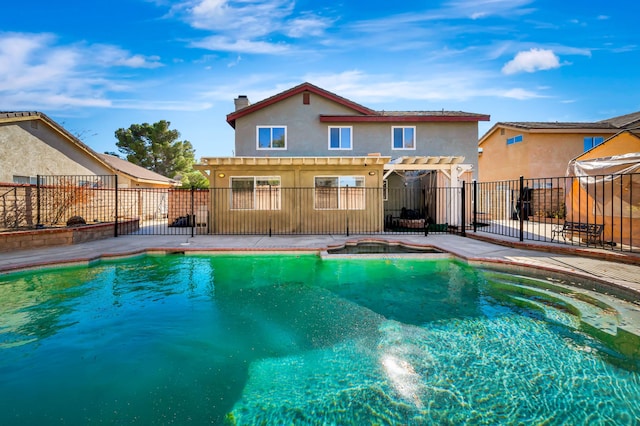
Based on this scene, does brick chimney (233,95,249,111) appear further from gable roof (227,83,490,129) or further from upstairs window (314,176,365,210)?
upstairs window (314,176,365,210)

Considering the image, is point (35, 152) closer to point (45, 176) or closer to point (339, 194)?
point (45, 176)

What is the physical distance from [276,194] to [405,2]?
320 inches

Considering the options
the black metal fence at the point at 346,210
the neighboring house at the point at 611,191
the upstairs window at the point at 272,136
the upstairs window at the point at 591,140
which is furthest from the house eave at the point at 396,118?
the upstairs window at the point at 591,140

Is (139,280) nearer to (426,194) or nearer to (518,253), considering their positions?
(518,253)

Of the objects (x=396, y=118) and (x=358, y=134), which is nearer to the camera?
(x=396, y=118)

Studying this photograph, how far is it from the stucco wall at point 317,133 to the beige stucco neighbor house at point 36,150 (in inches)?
327

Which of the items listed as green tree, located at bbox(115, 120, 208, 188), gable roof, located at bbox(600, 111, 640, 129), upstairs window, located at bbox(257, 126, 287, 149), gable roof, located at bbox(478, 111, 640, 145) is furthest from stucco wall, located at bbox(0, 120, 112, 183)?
gable roof, located at bbox(600, 111, 640, 129)

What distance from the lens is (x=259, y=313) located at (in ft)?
15.4

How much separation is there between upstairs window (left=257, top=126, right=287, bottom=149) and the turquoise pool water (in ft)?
34.1

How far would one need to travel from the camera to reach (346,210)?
12.5m

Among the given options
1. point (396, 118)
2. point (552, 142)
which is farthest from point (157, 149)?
point (552, 142)

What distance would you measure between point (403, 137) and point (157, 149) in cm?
2481

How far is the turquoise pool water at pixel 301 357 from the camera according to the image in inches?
99.2

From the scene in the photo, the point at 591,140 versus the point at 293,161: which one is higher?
the point at 591,140
